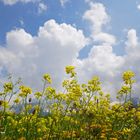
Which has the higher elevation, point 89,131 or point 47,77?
point 47,77

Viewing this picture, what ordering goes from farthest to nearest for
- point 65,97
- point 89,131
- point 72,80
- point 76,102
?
point 72,80 → point 65,97 → point 76,102 → point 89,131

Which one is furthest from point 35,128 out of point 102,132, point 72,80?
point 102,132

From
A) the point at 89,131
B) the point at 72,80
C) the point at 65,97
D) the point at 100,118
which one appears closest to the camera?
the point at 89,131

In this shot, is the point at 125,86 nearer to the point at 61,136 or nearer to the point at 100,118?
the point at 100,118

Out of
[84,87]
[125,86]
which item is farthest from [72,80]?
[125,86]

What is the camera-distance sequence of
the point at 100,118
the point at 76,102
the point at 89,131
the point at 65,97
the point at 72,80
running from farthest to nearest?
the point at 100,118, the point at 72,80, the point at 65,97, the point at 76,102, the point at 89,131

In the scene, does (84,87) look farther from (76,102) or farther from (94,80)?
(76,102)

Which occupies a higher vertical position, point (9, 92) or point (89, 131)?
point (9, 92)

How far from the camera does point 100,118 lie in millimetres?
10094

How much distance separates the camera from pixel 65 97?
8.68 meters

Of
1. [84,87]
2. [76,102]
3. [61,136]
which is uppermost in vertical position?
[84,87]

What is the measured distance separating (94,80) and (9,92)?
2190mm

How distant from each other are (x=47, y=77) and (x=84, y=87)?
0.91 m

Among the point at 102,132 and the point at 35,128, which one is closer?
the point at 102,132
